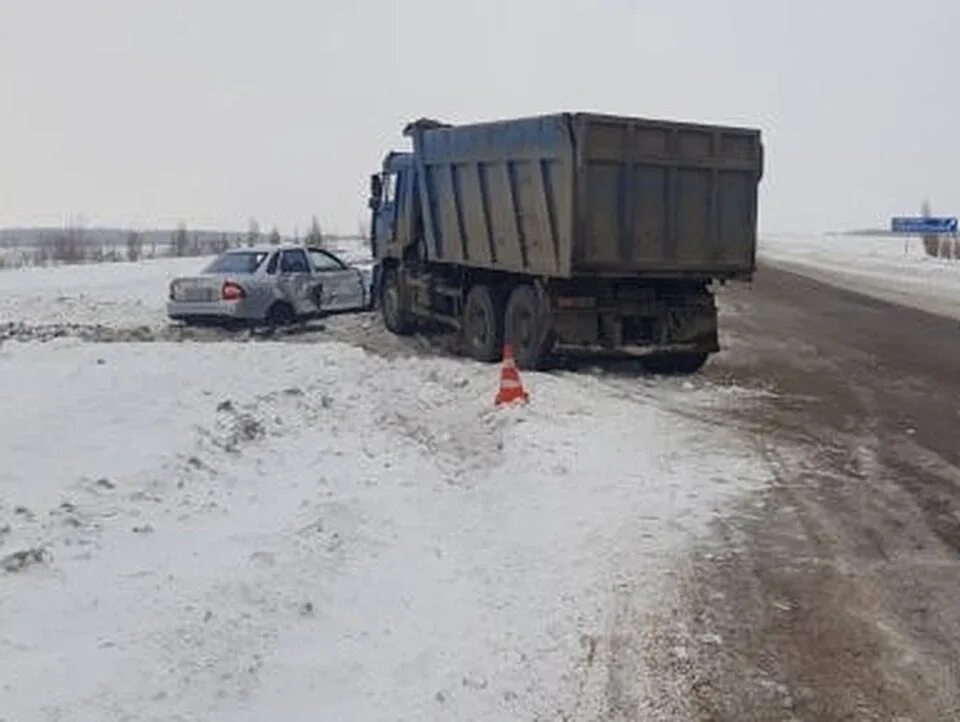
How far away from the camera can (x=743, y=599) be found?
6.82 meters

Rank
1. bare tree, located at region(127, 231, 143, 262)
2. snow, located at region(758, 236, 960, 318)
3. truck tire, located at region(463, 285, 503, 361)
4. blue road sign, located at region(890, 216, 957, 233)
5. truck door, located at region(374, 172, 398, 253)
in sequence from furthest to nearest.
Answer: bare tree, located at region(127, 231, 143, 262) → blue road sign, located at region(890, 216, 957, 233) → snow, located at region(758, 236, 960, 318) → truck door, located at region(374, 172, 398, 253) → truck tire, located at region(463, 285, 503, 361)

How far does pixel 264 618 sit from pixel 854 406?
31.3 ft

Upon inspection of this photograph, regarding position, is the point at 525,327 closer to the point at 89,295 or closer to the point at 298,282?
the point at 298,282

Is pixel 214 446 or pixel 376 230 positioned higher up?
pixel 376 230

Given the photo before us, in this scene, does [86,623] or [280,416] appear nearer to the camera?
[86,623]

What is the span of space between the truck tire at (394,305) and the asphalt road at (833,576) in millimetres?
7522

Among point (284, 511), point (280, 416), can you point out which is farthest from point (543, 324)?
point (284, 511)

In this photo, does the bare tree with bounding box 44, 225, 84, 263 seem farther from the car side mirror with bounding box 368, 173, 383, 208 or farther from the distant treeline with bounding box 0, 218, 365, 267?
the car side mirror with bounding box 368, 173, 383, 208

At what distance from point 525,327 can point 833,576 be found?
9.11 m

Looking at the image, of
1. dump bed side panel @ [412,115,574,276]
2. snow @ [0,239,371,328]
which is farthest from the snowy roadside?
snow @ [0,239,371,328]

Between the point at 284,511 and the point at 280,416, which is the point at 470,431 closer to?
the point at 280,416

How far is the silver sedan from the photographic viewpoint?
21.7 m

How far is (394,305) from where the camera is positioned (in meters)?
21.4

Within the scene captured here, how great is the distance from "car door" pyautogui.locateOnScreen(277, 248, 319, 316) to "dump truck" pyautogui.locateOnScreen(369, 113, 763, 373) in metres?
5.31
